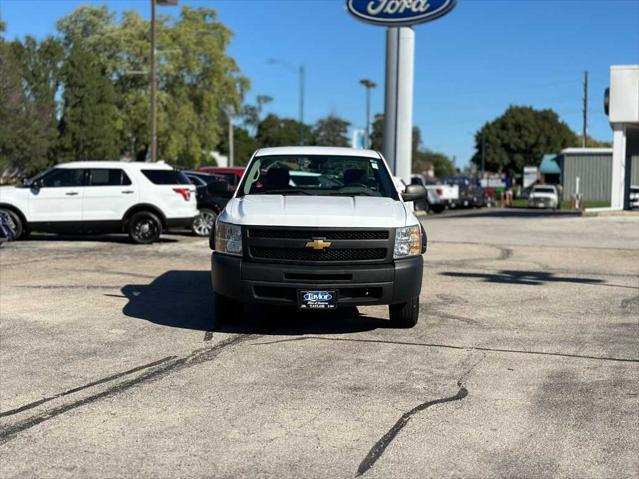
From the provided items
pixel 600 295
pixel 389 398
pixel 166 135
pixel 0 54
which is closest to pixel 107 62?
pixel 166 135

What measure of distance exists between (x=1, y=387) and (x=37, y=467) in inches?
67.1

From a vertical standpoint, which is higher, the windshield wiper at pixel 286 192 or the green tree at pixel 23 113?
the green tree at pixel 23 113

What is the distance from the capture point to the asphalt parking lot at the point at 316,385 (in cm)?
434

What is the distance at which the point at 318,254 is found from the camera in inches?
280

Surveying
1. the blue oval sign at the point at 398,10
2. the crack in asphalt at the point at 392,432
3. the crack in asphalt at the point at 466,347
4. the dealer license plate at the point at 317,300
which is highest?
the blue oval sign at the point at 398,10

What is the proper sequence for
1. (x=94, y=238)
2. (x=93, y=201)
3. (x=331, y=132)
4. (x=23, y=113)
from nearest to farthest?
1. (x=93, y=201)
2. (x=94, y=238)
3. (x=23, y=113)
4. (x=331, y=132)

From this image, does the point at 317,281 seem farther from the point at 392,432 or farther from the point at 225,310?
the point at 392,432

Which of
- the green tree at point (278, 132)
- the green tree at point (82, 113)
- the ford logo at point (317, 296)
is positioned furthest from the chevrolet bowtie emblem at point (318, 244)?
the green tree at point (278, 132)

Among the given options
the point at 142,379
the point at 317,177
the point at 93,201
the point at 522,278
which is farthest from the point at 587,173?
the point at 142,379

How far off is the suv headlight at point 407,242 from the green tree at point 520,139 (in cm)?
9338

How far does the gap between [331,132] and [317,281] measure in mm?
113899

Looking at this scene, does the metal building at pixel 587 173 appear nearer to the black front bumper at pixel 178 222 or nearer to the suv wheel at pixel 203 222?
the suv wheel at pixel 203 222

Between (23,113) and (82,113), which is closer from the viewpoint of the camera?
(23,113)

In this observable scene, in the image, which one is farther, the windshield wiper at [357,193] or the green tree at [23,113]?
the green tree at [23,113]
